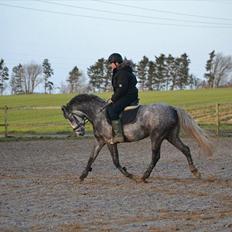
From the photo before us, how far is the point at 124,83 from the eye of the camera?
10336 mm

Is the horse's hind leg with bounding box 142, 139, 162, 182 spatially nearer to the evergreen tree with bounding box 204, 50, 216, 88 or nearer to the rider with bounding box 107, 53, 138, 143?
the rider with bounding box 107, 53, 138, 143

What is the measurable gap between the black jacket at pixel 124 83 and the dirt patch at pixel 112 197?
64.5 inches

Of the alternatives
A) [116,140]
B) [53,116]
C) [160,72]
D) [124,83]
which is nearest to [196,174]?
[116,140]

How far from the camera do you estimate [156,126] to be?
10.2 meters

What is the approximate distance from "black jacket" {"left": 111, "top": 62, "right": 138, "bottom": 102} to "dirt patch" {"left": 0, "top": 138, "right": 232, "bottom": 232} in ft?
5.38

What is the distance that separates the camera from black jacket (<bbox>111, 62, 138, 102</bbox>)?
33.9ft

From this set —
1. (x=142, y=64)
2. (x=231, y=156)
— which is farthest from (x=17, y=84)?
(x=231, y=156)

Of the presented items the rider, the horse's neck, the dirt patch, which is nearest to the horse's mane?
the horse's neck

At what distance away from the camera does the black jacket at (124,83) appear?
10.3 m

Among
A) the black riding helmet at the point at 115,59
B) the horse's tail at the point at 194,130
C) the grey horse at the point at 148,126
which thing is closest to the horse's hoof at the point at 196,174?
the grey horse at the point at 148,126

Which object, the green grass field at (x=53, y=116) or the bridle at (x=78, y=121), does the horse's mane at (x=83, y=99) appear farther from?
the green grass field at (x=53, y=116)

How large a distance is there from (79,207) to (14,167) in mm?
6003

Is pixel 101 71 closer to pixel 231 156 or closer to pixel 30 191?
pixel 231 156

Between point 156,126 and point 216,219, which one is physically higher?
point 156,126
